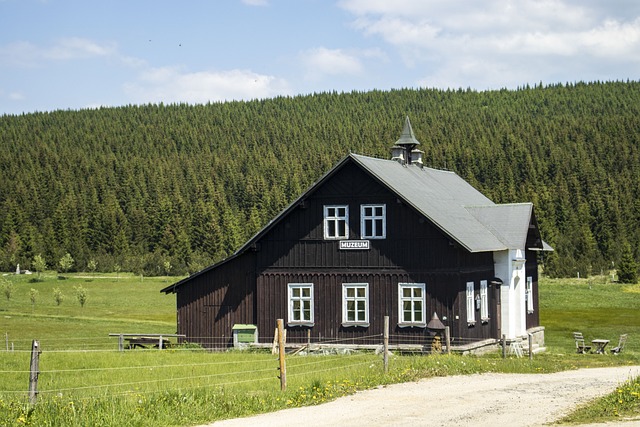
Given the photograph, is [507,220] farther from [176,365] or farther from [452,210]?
[176,365]

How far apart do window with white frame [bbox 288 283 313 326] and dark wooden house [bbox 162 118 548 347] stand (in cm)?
5

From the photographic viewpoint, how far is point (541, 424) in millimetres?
18109

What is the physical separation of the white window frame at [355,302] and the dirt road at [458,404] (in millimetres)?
12046

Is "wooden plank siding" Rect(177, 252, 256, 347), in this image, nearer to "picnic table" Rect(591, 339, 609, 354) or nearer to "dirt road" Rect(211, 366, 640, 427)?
"picnic table" Rect(591, 339, 609, 354)

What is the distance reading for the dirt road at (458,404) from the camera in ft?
60.5

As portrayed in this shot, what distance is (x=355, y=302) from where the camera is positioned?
38.9m

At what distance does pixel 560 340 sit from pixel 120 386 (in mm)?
28505

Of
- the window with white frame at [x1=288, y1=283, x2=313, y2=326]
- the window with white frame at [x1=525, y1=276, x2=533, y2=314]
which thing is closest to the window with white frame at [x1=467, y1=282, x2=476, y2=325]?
the window with white frame at [x1=288, y1=283, x2=313, y2=326]

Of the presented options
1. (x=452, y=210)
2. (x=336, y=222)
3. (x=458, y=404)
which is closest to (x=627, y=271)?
(x=452, y=210)

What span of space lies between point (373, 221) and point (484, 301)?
5943mm

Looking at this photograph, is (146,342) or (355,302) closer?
(355,302)

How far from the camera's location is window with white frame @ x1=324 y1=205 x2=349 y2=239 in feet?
129

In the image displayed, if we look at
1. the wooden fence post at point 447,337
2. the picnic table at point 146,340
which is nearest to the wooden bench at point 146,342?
the picnic table at point 146,340

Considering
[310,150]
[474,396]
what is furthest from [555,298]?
[310,150]
